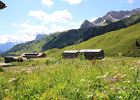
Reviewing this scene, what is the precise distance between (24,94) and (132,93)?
10.6 ft

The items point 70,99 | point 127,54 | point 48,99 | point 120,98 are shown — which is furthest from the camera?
point 127,54

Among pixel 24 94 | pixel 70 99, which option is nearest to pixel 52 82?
pixel 24 94

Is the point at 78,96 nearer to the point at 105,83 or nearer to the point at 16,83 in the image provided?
the point at 105,83

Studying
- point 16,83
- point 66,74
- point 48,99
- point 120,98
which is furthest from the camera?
point 66,74

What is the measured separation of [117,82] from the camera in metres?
9.64

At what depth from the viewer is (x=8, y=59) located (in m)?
112

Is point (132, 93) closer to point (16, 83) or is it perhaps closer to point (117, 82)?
point (117, 82)

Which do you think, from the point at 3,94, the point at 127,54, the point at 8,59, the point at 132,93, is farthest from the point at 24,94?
the point at 127,54

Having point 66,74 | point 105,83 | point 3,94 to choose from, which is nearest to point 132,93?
point 105,83

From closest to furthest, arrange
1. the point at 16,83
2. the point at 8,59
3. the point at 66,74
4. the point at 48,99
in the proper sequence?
the point at 48,99 → the point at 16,83 → the point at 66,74 → the point at 8,59

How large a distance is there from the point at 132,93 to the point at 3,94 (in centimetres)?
390

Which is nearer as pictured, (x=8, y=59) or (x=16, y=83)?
(x=16, y=83)

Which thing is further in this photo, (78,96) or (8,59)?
(8,59)

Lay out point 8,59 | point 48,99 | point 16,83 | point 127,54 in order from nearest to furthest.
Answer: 1. point 48,99
2. point 16,83
3. point 8,59
4. point 127,54
